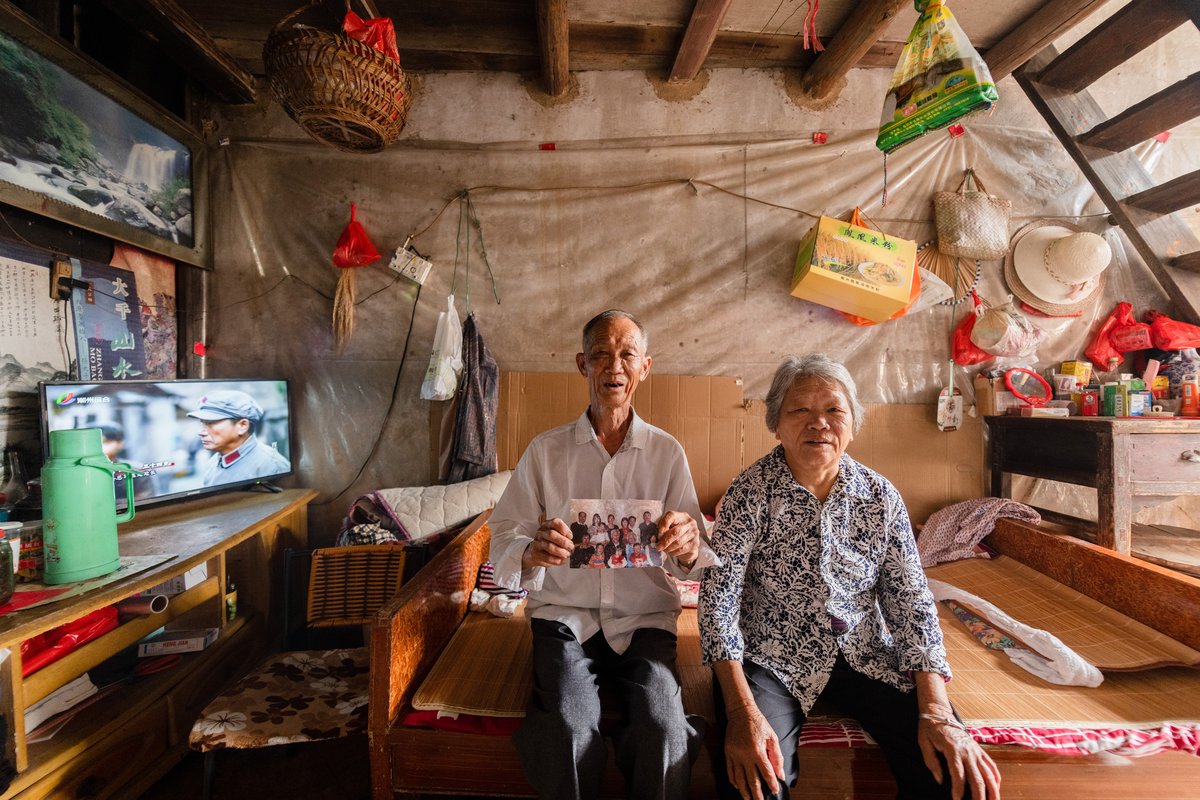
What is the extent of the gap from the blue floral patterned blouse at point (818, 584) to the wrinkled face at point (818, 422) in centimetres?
11

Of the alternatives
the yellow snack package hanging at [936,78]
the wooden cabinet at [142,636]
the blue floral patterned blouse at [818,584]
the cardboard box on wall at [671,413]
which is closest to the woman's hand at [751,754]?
the blue floral patterned blouse at [818,584]

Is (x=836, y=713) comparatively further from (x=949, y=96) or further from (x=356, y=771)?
(x=949, y=96)

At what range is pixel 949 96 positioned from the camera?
1.94 m

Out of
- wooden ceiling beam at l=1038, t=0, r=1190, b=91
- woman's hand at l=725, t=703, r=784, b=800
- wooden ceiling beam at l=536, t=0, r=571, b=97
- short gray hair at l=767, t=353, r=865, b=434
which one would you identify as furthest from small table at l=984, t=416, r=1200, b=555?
wooden ceiling beam at l=536, t=0, r=571, b=97

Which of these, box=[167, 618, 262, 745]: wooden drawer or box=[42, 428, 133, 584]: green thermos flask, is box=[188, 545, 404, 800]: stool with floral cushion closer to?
box=[167, 618, 262, 745]: wooden drawer

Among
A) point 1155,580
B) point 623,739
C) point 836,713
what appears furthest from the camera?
point 1155,580

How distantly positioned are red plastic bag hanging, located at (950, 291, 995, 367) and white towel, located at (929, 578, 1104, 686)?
1.58m

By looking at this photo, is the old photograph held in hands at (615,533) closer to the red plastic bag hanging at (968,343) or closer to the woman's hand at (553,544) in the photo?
the woman's hand at (553,544)

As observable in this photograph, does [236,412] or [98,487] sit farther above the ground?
[236,412]

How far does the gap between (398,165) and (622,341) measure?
2.27 metres

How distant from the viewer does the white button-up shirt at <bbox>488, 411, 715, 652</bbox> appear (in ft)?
5.43

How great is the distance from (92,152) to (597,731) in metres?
3.31

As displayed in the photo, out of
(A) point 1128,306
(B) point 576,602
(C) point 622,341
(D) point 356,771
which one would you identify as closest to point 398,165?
(C) point 622,341

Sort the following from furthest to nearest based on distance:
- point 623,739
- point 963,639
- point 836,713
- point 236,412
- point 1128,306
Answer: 1. point 1128,306
2. point 236,412
3. point 963,639
4. point 836,713
5. point 623,739
